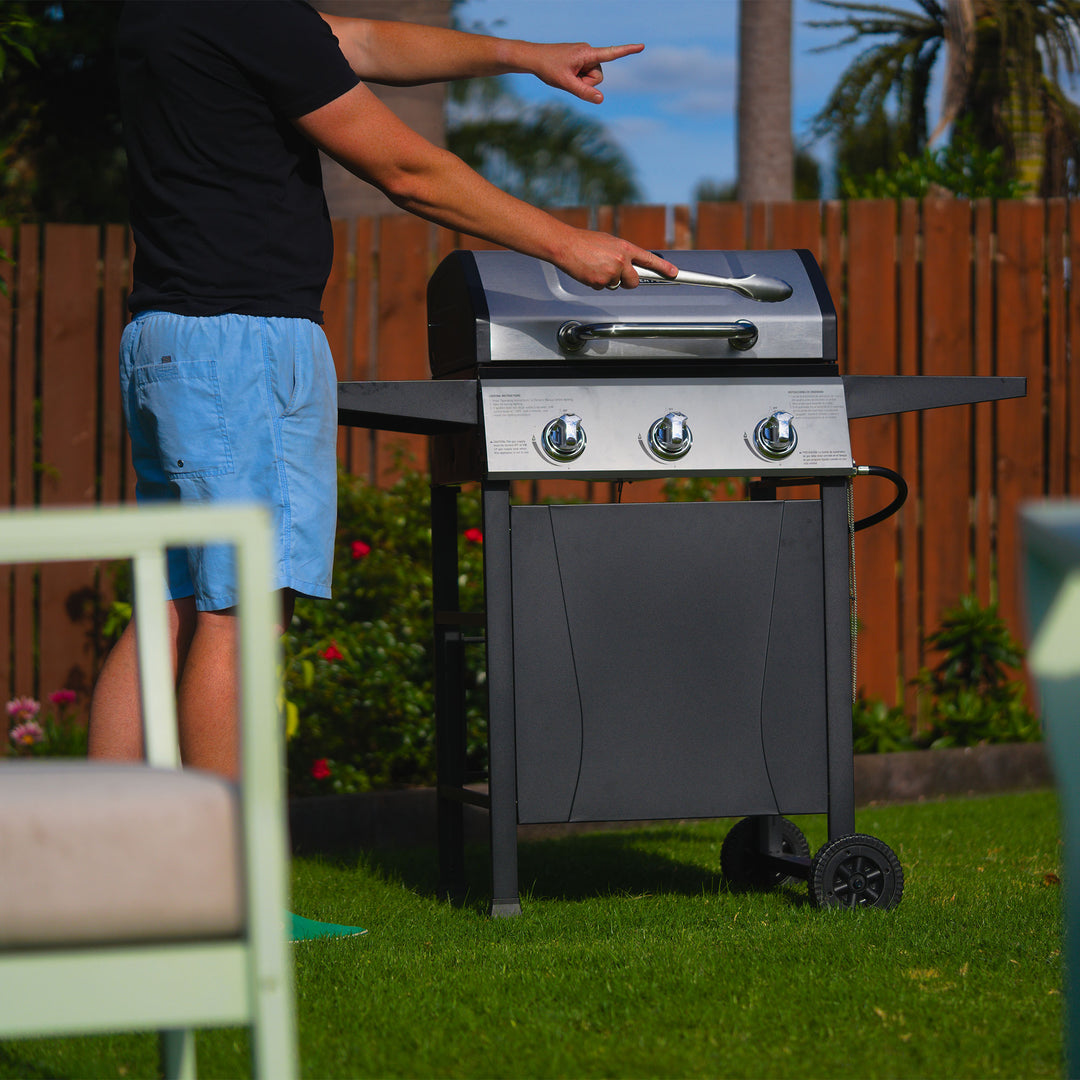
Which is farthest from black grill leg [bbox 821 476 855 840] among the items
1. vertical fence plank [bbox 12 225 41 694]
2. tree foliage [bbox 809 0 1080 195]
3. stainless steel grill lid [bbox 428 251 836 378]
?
tree foliage [bbox 809 0 1080 195]

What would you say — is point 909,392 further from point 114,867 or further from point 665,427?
point 114,867

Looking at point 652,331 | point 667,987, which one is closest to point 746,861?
point 667,987

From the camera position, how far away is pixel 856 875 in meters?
2.74

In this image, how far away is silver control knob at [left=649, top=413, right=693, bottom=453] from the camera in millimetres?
2689

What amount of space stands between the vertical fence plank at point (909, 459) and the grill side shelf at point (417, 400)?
121 inches

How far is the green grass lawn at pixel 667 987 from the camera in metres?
A: 1.79

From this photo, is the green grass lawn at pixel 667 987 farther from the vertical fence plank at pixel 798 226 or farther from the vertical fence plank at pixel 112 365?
the vertical fence plank at pixel 798 226

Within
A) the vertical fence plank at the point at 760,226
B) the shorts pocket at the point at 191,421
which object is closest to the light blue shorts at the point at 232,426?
the shorts pocket at the point at 191,421

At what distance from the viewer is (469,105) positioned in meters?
13.0

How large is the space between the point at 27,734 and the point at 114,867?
397cm

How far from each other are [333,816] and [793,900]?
164 cm

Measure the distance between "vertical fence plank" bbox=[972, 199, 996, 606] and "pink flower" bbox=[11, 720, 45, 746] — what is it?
→ 372 centimetres

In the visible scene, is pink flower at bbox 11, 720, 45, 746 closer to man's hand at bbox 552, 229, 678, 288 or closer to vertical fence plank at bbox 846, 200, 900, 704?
man's hand at bbox 552, 229, 678, 288

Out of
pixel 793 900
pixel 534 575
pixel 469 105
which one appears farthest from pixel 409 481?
pixel 469 105
